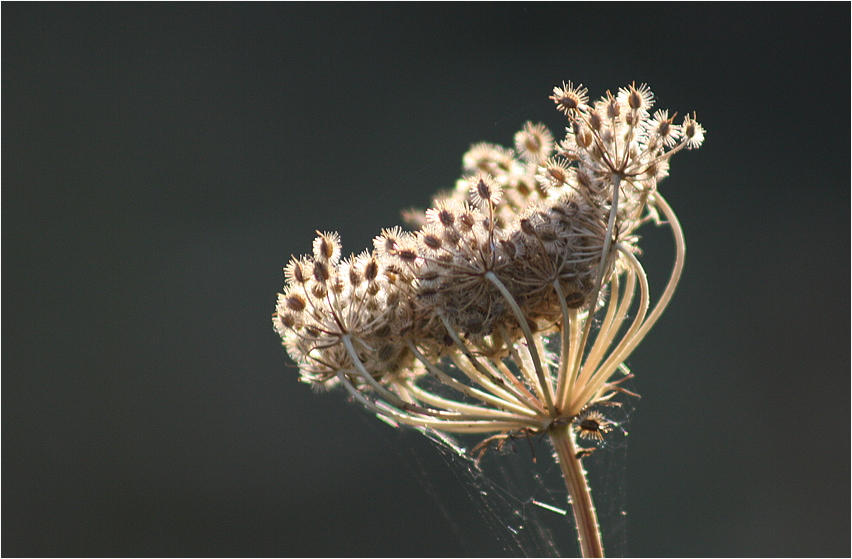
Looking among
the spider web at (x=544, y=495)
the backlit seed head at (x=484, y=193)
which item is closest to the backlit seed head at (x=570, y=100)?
the backlit seed head at (x=484, y=193)

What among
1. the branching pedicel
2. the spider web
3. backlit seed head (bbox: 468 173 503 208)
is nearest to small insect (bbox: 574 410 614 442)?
the branching pedicel

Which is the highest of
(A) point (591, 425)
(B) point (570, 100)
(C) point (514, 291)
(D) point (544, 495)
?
(B) point (570, 100)

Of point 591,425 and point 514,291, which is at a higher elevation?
point 514,291

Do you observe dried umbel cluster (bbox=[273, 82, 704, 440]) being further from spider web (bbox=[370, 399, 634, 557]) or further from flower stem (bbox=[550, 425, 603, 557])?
spider web (bbox=[370, 399, 634, 557])

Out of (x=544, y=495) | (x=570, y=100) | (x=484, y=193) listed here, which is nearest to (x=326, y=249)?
(x=484, y=193)

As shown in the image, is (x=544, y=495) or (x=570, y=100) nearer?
(x=570, y=100)

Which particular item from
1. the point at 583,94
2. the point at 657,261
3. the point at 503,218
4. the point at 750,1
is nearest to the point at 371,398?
the point at 503,218

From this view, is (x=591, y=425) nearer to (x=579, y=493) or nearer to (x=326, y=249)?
(x=579, y=493)
